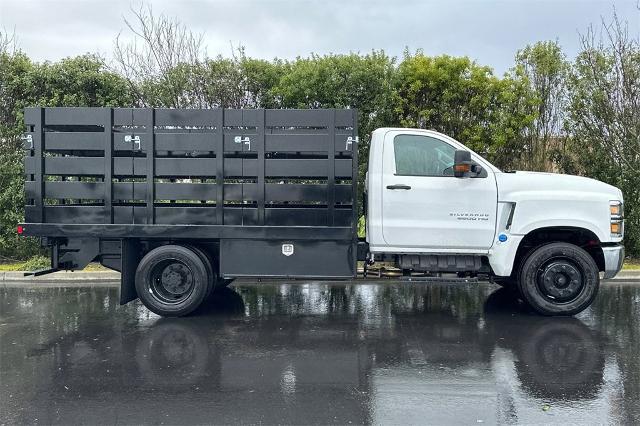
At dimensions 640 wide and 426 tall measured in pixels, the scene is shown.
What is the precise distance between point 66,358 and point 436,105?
28.6 feet

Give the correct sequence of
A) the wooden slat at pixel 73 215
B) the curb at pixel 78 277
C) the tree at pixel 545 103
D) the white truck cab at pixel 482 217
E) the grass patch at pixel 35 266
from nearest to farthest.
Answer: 1. the white truck cab at pixel 482 217
2. the wooden slat at pixel 73 215
3. the curb at pixel 78 277
4. the grass patch at pixel 35 266
5. the tree at pixel 545 103

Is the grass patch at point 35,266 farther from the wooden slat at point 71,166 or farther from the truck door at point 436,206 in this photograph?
the truck door at point 436,206

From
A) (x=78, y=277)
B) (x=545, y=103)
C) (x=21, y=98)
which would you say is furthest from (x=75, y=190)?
(x=545, y=103)

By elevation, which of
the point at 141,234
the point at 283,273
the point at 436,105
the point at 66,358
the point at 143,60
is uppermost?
the point at 143,60

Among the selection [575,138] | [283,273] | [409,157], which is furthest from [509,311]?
[575,138]

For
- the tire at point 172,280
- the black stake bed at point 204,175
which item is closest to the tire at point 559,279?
the black stake bed at point 204,175

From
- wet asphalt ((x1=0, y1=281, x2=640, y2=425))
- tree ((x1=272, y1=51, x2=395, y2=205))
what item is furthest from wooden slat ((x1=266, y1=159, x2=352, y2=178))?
tree ((x1=272, y1=51, x2=395, y2=205))

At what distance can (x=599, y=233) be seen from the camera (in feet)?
22.9

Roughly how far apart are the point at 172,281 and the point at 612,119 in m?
9.71

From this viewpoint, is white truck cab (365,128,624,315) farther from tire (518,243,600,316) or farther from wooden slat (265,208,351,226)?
wooden slat (265,208,351,226)

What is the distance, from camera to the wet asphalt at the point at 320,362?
14.3 ft

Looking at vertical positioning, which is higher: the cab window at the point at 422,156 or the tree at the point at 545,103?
the tree at the point at 545,103

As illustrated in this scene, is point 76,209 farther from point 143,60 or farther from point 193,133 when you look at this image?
point 143,60

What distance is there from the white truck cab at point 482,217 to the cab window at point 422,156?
0.04 ft
